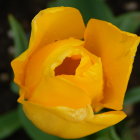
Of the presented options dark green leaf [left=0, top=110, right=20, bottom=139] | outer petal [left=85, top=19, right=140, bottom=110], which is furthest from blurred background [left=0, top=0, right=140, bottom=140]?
outer petal [left=85, top=19, right=140, bottom=110]

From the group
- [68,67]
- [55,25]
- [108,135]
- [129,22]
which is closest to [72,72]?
[68,67]

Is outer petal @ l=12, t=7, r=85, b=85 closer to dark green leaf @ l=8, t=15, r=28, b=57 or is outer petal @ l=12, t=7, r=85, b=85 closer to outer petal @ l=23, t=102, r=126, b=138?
outer petal @ l=23, t=102, r=126, b=138

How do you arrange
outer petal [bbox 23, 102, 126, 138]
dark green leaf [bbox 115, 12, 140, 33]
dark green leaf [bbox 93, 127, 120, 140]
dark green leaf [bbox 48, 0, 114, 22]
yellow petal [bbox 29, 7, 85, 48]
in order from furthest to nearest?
dark green leaf [bbox 115, 12, 140, 33], dark green leaf [bbox 48, 0, 114, 22], dark green leaf [bbox 93, 127, 120, 140], yellow petal [bbox 29, 7, 85, 48], outer petal [bbox 23, 102, 126, 138]

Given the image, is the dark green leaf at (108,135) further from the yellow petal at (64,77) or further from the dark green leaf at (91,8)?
the dark green leaf at (91,8)

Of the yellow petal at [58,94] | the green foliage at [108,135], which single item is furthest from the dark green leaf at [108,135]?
the yellow petal at [58,94]

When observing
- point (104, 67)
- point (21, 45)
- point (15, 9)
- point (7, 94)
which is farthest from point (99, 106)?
point (15, 9)

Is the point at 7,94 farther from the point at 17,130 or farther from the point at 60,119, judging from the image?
the point at 60,119

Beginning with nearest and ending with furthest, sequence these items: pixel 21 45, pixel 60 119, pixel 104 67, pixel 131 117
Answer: pixel 60 119 → pixel 104 67 → pixel 21 45 → pixel 131 117
